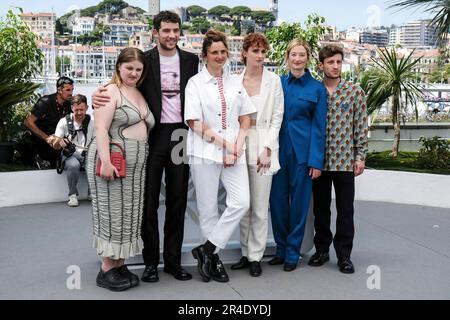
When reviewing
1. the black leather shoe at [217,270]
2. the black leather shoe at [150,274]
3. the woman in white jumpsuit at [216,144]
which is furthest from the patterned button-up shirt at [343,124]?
the black leather shoe at [150,274]

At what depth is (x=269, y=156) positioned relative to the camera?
3670 mm

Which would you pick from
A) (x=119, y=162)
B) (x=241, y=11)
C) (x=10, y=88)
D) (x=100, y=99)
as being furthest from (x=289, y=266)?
(x=241, y=11)

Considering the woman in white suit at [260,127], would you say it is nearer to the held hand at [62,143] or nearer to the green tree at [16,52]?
the held hand at [62,143]

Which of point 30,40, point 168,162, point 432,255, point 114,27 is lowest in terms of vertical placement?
point 432,255

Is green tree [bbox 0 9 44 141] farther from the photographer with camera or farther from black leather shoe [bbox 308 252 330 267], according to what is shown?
black leather shoe [bbox 308 252 330 267]

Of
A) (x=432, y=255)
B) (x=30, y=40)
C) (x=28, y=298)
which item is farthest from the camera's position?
(x=30, y=40)

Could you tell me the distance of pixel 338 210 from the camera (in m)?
3.87

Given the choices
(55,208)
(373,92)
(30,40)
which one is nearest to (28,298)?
(55,208)

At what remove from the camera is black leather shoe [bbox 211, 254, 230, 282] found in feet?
11.8

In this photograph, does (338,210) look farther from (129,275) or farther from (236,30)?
(236,30)

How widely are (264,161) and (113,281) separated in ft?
3.64

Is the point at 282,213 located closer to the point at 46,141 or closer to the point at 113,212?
the point at 113,212

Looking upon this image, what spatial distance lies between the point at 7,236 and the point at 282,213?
2.19 meters

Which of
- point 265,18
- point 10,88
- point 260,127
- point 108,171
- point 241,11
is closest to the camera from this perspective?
point 108,171
